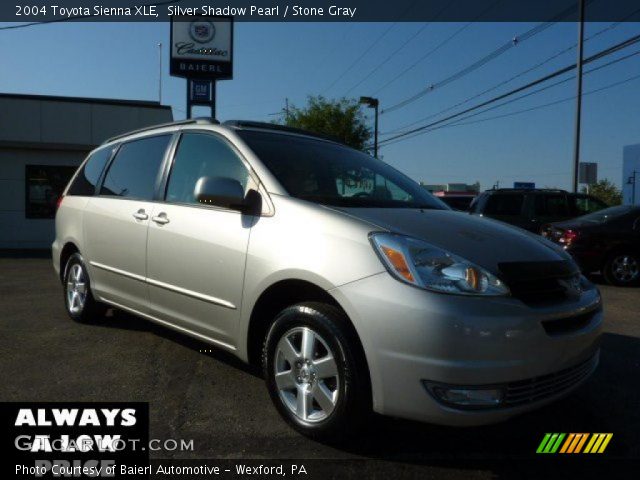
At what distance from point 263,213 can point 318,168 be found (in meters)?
0.73

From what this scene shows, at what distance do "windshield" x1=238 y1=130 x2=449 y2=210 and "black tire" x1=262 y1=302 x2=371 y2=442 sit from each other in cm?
72

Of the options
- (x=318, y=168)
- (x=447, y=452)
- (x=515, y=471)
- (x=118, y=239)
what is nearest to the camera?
(x=515, y=471)

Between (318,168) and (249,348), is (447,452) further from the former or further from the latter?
(318,168)

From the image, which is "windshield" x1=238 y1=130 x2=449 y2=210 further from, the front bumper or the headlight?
the front bumper

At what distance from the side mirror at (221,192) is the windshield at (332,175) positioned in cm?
28

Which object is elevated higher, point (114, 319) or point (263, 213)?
point (263, 213)

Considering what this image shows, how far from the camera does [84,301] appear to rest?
16.7 ft

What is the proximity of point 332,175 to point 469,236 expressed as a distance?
46.0 inches

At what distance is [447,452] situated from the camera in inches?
113

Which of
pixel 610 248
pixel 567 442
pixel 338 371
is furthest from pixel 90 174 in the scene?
pixel 610 248

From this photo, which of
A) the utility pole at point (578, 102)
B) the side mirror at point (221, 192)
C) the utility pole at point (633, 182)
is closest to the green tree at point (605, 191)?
the utility pole at point (633, 182)

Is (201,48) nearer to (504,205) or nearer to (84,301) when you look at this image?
(504,205)

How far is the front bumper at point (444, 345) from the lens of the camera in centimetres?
242

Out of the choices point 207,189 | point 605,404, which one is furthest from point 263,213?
point 605,404
